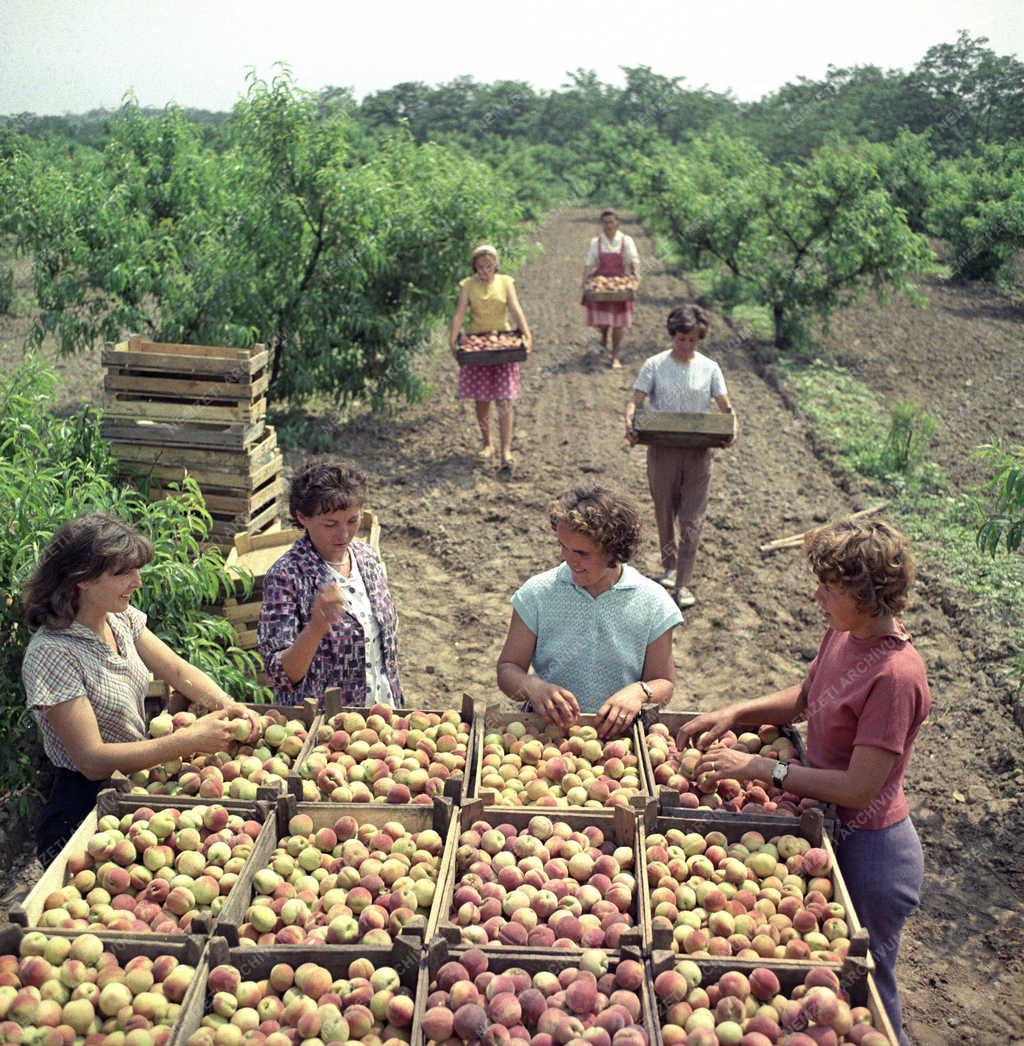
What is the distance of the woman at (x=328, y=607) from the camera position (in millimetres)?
3707

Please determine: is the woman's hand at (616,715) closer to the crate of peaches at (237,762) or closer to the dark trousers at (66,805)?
the crate of peaches at (237,762)

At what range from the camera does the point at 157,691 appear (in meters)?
4.44

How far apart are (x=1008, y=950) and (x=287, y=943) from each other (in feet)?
10.4

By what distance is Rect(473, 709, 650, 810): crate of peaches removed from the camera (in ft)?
10.6

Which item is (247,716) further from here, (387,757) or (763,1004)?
(763,1004)

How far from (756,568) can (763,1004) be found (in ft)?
19.2

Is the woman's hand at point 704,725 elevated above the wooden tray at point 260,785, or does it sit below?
above

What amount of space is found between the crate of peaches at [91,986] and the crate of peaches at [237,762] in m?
0.61

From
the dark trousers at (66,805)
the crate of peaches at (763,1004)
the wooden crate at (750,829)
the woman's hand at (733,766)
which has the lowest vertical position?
the dark trousers at (66,805)

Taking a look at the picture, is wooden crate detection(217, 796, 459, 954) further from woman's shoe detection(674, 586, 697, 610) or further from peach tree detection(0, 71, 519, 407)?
peach tree detection(0, 71, 519, 407)

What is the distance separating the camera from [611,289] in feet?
44.0

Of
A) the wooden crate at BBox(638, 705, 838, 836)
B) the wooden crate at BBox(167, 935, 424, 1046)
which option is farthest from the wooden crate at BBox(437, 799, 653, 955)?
the wooden crate at BBox(167, 935, 424, 1046)

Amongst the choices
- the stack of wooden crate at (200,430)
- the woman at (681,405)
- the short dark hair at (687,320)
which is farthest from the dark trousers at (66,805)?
the short dark hair at (687,320)

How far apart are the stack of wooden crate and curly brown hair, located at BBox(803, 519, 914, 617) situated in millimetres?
3762
